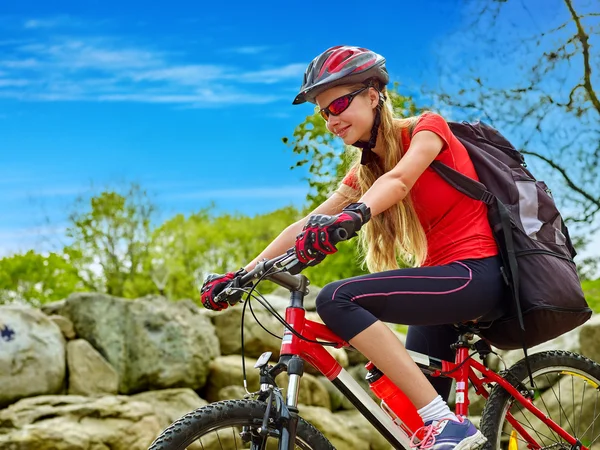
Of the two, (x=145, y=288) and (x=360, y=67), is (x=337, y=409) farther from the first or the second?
(x=145, y=288)

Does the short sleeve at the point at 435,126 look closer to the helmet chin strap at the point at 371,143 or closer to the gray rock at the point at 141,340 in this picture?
the helmet chin strap at the point at 371,143

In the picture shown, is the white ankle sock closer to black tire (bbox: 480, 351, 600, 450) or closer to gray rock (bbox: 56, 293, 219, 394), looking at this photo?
black tire (bbox: 480, 351, 600, 450)

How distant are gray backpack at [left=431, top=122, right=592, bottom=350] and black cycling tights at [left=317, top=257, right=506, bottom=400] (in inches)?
3.9

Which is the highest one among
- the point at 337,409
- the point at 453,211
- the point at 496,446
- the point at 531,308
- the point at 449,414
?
the point at 453,211

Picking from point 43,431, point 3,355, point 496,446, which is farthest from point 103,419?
point 496,446

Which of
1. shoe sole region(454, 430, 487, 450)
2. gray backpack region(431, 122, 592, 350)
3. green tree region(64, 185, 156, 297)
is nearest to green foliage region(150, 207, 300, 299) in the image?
green tree region(64, 185, 156, 297)

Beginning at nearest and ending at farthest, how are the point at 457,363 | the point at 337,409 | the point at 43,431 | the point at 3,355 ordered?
the point at 457,363, the point at 43,431, the point at 3,355, the point at 337,409

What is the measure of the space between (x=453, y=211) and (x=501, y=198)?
24cm

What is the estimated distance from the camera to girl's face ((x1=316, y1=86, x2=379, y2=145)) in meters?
3.09

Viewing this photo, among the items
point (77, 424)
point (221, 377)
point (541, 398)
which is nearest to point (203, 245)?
point (221, 377)

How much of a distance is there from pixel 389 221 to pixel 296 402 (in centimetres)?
96

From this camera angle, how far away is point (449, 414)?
2.82 metres

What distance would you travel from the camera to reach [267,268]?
2.66 meters

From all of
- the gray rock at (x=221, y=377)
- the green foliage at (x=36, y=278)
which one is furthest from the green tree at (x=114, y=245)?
the gray rock at (x=221, y=377)
